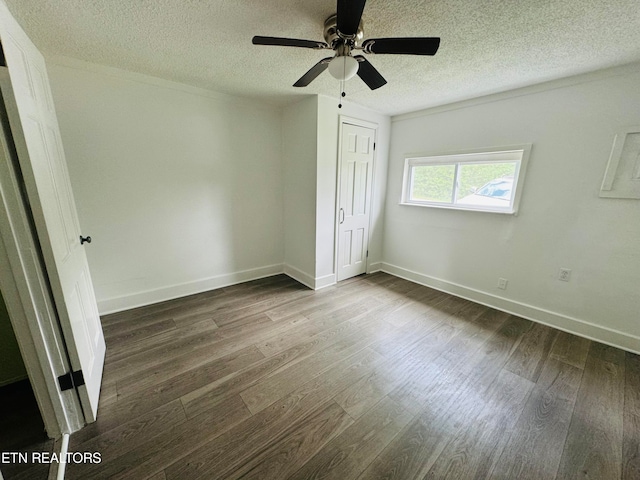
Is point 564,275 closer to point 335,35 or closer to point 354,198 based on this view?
point 354,198

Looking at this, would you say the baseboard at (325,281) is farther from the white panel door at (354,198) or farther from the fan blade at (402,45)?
the fan blade at (402,45)

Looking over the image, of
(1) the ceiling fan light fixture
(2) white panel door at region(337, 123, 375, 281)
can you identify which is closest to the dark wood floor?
(2) white panel door at region(337, 123, 375, 281)

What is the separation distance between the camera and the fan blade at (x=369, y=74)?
1.52 meters

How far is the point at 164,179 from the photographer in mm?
2619

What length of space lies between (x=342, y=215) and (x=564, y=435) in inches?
105

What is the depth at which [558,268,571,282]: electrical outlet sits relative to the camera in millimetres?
2334

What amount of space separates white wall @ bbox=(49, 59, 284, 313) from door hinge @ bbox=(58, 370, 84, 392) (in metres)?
1.42

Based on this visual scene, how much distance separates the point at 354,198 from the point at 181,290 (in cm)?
254

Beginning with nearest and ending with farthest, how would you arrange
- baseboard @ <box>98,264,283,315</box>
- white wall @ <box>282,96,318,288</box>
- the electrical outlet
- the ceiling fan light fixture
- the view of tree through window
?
the ceiling fan light fixture < the electrical outlet < baseboard @ <box>98,264,283,315</box> < the view of tree through window < white wall @ <box>282,96,318,288</box>

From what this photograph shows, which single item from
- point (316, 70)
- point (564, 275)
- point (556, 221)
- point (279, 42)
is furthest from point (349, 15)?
point (564, 275)

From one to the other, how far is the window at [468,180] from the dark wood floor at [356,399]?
1360 millimetres

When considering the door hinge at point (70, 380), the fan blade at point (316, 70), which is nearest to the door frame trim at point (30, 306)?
the door hinge at point (70, 380)

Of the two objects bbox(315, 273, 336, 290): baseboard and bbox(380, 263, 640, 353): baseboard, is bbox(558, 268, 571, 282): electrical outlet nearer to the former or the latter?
bbox(380, 263, 640, 353): baseboard

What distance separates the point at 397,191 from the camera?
3643 millimetres
